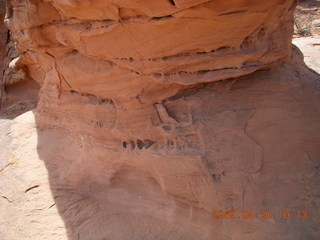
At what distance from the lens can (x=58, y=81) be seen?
2.68 metres

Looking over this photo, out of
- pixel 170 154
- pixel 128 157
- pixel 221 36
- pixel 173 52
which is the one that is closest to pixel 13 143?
pixel 128 157

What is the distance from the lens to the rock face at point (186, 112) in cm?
182

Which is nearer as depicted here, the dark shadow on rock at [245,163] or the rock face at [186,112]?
the rock face at [186,112]

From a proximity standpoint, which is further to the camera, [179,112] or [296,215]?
[179,112]

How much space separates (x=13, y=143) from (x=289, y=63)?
9.56ft

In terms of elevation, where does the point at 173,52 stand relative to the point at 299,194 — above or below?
above

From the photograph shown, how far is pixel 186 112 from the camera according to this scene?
2.14 meters

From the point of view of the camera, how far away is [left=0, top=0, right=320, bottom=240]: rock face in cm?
182

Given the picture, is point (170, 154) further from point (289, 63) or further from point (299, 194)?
point (289, 63)
